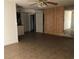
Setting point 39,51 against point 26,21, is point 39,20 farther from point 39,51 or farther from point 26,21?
point 39,51

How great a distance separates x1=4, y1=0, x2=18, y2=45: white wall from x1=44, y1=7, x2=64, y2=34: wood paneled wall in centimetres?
527

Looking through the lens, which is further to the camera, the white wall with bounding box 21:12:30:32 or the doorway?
the doorway

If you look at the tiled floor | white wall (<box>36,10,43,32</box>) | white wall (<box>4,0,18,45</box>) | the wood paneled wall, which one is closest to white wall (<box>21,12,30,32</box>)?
white wall (<box>36,10,43,32</box>)

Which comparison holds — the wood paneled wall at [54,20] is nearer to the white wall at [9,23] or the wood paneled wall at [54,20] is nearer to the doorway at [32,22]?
the doorway at [32,22]

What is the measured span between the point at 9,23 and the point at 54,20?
5.94m

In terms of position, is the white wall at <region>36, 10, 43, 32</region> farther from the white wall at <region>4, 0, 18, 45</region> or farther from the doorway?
the white wall at <region>4, 0, 18, 45</region>

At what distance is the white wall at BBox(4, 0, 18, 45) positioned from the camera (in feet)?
20.3

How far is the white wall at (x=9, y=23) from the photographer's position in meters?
6.20

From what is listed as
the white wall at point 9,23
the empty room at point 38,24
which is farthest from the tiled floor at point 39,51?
the white wall at point 9,23

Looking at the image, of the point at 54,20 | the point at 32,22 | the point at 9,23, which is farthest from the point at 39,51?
the point at 32,22

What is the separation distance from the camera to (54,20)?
37.5ft

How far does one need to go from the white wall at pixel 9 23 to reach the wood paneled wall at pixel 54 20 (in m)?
5.27
